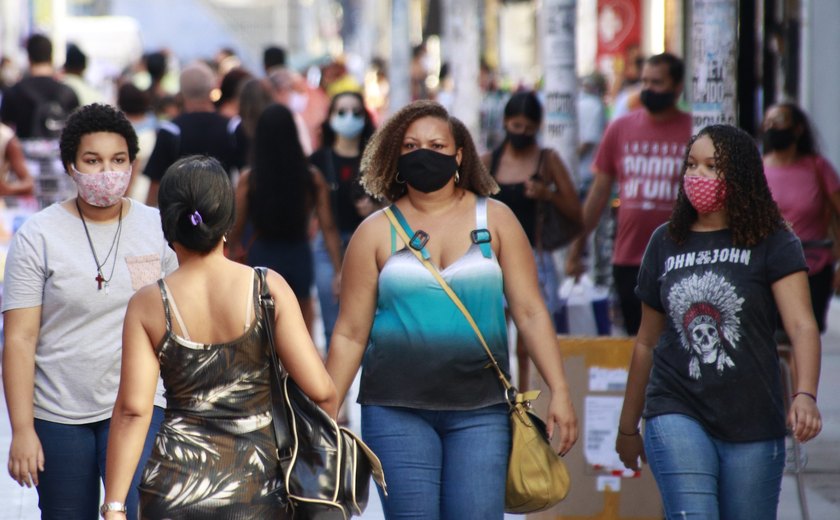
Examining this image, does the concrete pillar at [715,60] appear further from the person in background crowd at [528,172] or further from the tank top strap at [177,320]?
the tank top strap at [177,320]

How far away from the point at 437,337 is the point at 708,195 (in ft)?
3.13

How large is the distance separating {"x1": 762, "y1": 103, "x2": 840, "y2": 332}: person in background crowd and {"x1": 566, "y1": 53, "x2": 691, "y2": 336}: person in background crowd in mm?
527

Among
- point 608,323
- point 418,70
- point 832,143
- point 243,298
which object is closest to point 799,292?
point 243,298

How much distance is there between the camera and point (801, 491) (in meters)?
6.32

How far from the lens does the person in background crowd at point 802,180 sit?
8.58 meters

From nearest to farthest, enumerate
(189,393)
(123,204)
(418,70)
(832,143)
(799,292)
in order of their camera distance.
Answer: (189,393), (799,292), (123,204), (832,143), (418,70)

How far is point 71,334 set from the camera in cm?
482

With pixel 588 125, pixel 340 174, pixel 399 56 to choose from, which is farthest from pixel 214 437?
pixel 399 56

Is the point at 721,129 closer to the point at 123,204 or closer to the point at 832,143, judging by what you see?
the point at 123,204

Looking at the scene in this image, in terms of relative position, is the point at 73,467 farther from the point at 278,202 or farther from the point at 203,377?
the point at 278,202

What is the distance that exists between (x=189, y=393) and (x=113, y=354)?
1.00 metres

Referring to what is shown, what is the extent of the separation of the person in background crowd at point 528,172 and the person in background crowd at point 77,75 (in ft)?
21.1

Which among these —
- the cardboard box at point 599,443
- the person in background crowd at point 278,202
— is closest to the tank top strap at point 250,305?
the cardboard box at point 599,443

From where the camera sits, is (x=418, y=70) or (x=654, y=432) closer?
(x=654, y=432)
